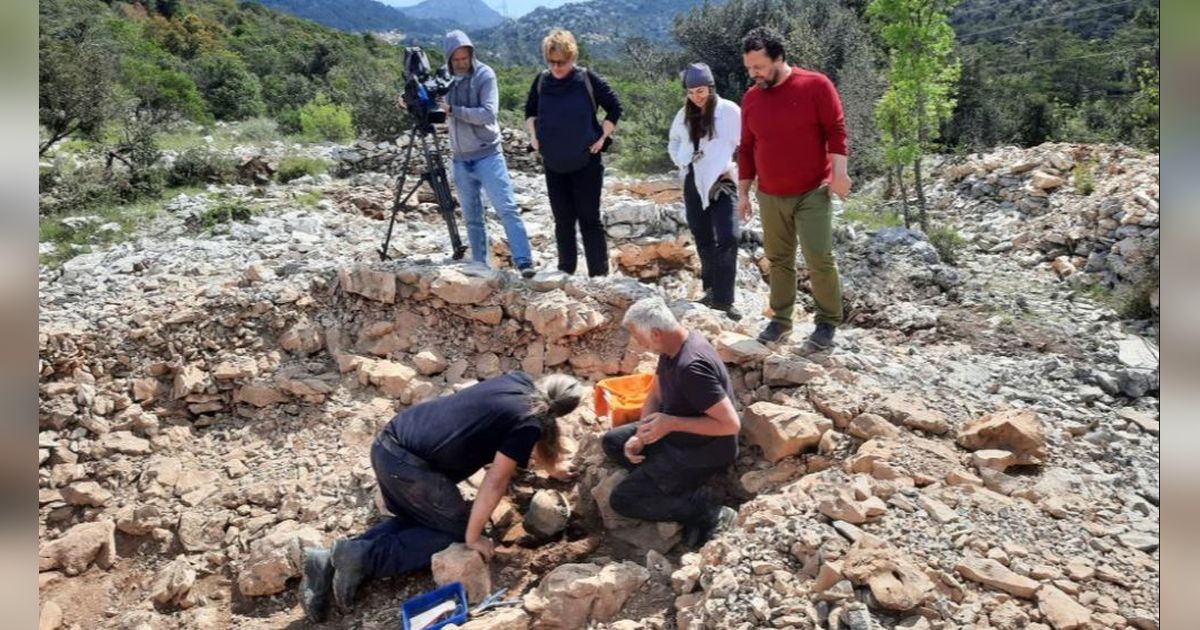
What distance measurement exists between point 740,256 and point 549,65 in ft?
8.70

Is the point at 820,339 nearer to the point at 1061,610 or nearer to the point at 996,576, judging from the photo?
the point at 996,576

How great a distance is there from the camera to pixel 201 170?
32.6 feet

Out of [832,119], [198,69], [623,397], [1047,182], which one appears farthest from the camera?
[198,69]

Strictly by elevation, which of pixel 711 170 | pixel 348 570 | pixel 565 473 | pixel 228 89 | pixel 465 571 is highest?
pixel 711 170

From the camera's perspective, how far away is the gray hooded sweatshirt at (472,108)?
16.1 feet

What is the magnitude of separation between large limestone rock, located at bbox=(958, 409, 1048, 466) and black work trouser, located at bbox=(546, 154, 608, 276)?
2.56 m

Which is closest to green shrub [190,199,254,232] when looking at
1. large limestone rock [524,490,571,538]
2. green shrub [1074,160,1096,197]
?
large limestone rock [524,490,571,538]

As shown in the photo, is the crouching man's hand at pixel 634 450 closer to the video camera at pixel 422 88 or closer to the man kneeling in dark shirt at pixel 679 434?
the man kneeling in dark shirt at pixel 679 434

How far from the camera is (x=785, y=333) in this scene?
456 centimetres

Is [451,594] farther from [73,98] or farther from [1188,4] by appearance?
[73,98]

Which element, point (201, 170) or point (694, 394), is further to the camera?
point (201, 170)

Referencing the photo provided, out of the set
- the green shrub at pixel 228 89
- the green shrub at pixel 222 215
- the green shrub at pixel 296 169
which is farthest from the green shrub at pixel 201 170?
the green shrub at pixel 228 89

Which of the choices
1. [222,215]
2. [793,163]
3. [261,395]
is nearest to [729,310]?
[793,163]

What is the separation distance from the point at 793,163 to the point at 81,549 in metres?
4.27
